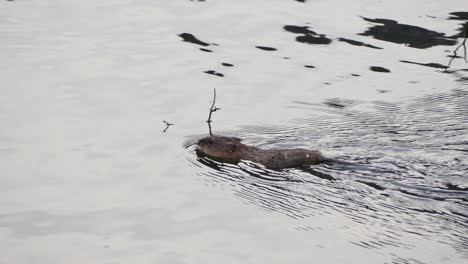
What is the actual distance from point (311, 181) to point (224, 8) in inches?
221

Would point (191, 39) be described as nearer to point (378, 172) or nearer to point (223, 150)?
point (223, 150)

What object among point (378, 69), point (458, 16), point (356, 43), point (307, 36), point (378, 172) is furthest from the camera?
point (458, 16)

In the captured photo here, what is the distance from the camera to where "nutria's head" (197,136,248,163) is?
316 inches

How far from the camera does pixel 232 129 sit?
8.67m

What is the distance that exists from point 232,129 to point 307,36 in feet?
10.2

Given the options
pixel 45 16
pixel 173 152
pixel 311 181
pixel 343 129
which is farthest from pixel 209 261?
pixel 45 16

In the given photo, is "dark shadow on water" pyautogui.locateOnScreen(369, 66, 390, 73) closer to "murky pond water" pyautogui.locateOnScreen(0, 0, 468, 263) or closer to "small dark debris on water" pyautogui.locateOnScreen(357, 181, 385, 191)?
"murky pond water" pyautogui.locateOnScreen(0, 0, 468, 263)

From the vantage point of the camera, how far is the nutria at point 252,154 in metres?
7.74

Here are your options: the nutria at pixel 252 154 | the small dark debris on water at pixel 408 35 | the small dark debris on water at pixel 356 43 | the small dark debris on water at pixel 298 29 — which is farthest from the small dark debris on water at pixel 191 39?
the nutria at pixel 252 154

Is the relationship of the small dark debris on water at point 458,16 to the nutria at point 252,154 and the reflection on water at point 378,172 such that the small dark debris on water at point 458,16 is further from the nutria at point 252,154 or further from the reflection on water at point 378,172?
the nutria at point 252,154

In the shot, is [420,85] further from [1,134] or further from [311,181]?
[1,134]

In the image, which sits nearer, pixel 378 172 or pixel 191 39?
pixel 378 172

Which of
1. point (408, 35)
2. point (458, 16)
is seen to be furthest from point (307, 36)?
point (458, 16)

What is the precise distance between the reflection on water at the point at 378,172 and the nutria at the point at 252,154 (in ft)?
0.27
